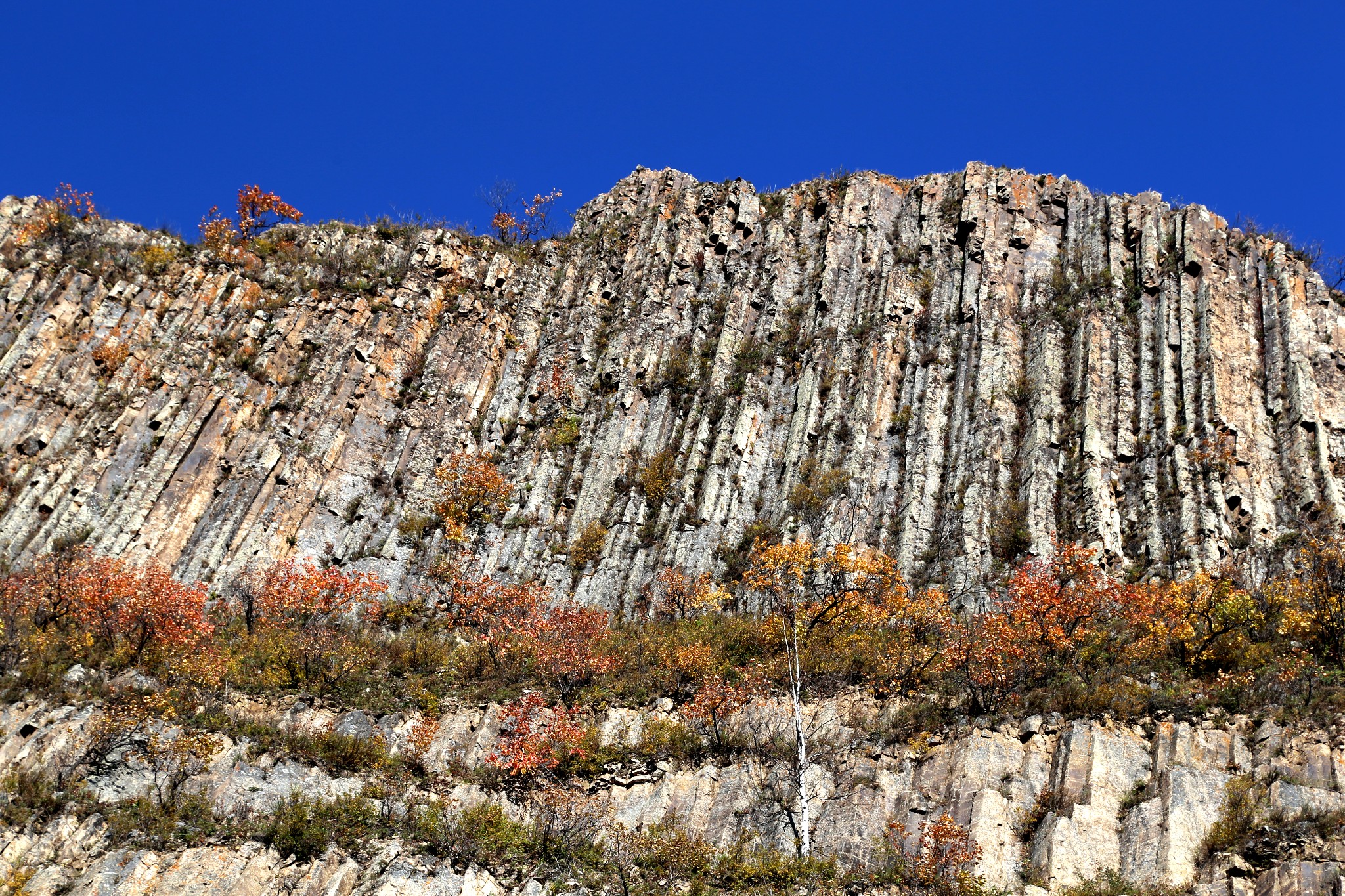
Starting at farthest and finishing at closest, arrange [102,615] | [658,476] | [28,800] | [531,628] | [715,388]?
[715,388] → [658,476] → [531,628] → [102,615] → [28,800]

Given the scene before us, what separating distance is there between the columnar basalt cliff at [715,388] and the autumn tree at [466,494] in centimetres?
80

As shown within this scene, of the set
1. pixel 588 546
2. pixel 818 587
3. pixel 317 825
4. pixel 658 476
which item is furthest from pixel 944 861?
pixel 658 476

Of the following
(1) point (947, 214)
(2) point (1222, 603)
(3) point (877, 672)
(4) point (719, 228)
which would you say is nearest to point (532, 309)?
(4) point (719, 228)

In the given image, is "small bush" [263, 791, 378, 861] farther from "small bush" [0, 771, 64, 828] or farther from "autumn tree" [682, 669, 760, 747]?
"autumn tree" [682, 669, 760, 747]

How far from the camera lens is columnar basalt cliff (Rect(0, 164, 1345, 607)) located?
33469 millimetres

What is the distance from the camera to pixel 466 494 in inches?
1533

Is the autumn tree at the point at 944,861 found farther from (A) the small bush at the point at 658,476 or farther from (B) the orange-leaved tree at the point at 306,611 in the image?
(A) the small bush at the point at 658,476

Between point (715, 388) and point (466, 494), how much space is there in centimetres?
1049

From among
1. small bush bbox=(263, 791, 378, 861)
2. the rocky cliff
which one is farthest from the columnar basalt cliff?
small bush bbox=(263, 791, 378, 861)

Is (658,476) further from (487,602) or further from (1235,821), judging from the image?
(1235,821)

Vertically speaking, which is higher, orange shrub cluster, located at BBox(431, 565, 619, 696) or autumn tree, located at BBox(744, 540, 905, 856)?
autumn tree, located at BBox(744, 540, 905, 856)

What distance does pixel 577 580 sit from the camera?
35.5m

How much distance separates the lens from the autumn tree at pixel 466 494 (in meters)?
38.1

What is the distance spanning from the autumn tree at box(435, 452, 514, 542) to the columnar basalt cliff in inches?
31.6
